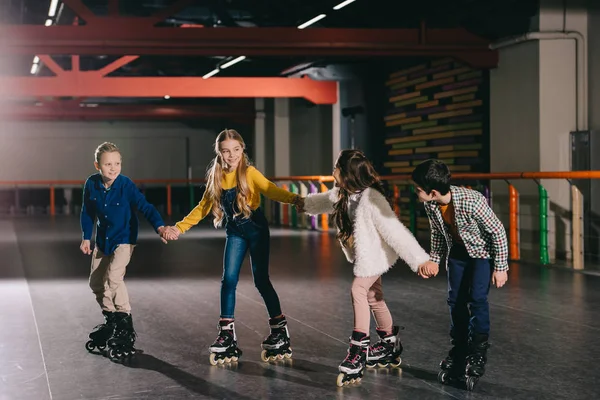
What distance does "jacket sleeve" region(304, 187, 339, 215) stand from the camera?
5.08 metres

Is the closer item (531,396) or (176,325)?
(531,396)

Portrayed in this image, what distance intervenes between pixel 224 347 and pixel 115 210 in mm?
1106

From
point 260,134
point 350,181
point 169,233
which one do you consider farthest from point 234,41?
point 260,134

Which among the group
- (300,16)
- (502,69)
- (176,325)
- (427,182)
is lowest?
(176,325)

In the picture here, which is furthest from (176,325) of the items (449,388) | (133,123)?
(133,123)

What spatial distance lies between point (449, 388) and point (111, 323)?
7.27ft

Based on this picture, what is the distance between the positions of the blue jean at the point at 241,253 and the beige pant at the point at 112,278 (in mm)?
682

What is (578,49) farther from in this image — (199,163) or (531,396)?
(199,163)

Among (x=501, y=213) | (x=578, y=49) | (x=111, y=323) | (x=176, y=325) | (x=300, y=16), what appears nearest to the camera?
(x=111, y=323)

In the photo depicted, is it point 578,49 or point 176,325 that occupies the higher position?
point 578,49

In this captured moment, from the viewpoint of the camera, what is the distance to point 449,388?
15.2 feet

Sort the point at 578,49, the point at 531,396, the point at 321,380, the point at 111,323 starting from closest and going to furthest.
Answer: the point at 531,396, the point at 321,380, the point at 111,323, the point at 578,49

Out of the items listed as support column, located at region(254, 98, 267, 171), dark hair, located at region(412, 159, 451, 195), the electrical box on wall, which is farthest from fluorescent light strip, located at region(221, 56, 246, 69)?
dark hair, located at region(412, 159, 451, 195)

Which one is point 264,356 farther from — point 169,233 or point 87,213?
point 87,213
